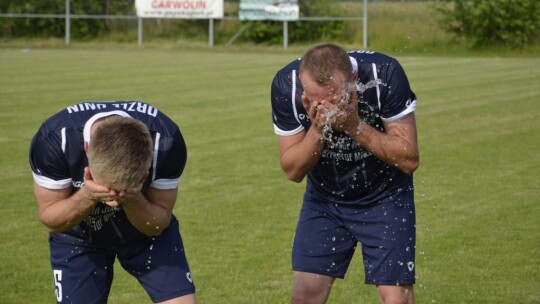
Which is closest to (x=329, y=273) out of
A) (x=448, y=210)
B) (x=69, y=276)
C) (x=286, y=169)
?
(x=286, y=169)

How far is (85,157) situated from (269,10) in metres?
38.8

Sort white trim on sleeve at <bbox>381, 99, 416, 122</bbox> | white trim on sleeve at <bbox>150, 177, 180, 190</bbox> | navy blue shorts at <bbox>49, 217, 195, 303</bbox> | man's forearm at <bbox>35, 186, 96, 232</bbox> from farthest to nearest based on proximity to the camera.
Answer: white trim on sleeve at <bbox>381, 99, 416, 122</bbox>, navy blue shorts at <bbox>49, 217, 195, 303</bbox>, white trim on sleeve at <bbox>150, 177, 180, 190</bbox>, man's forearm at <bbox>35, 186, 96, 232</bbox>

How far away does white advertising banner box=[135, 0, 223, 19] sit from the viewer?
1735 inches

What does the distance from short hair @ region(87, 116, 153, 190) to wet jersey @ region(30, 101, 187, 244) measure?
0.30 metres

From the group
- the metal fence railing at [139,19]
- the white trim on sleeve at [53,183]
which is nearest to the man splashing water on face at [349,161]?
the white trim on sleeve at [53,183]

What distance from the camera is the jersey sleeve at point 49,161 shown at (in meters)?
5.08

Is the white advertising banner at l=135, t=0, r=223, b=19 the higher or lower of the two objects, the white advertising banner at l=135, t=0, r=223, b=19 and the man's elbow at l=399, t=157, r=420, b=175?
the lower

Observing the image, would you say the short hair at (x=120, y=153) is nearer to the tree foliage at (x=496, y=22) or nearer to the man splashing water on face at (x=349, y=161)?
the man splashing water on face at (x=349, y=161)

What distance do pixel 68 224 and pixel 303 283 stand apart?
1632mm

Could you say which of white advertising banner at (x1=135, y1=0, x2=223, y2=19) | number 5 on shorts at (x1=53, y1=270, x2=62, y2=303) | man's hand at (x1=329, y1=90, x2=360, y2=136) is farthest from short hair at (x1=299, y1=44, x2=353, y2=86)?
white advertising banner at (x1=135, y1=0, x2=223, y2=19)

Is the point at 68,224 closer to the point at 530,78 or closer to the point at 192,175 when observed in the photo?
the point at 192,175

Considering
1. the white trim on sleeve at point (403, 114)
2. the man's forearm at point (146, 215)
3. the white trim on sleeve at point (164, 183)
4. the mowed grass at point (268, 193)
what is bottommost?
the mowed grass at point (268, 193)

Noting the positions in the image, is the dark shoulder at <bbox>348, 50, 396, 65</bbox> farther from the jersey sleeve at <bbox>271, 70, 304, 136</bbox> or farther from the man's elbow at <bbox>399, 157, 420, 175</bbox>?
the man's elbow at <bbox>399, 157, 420, 175</bbox>

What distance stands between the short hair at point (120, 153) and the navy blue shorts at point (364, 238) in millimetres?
1662
